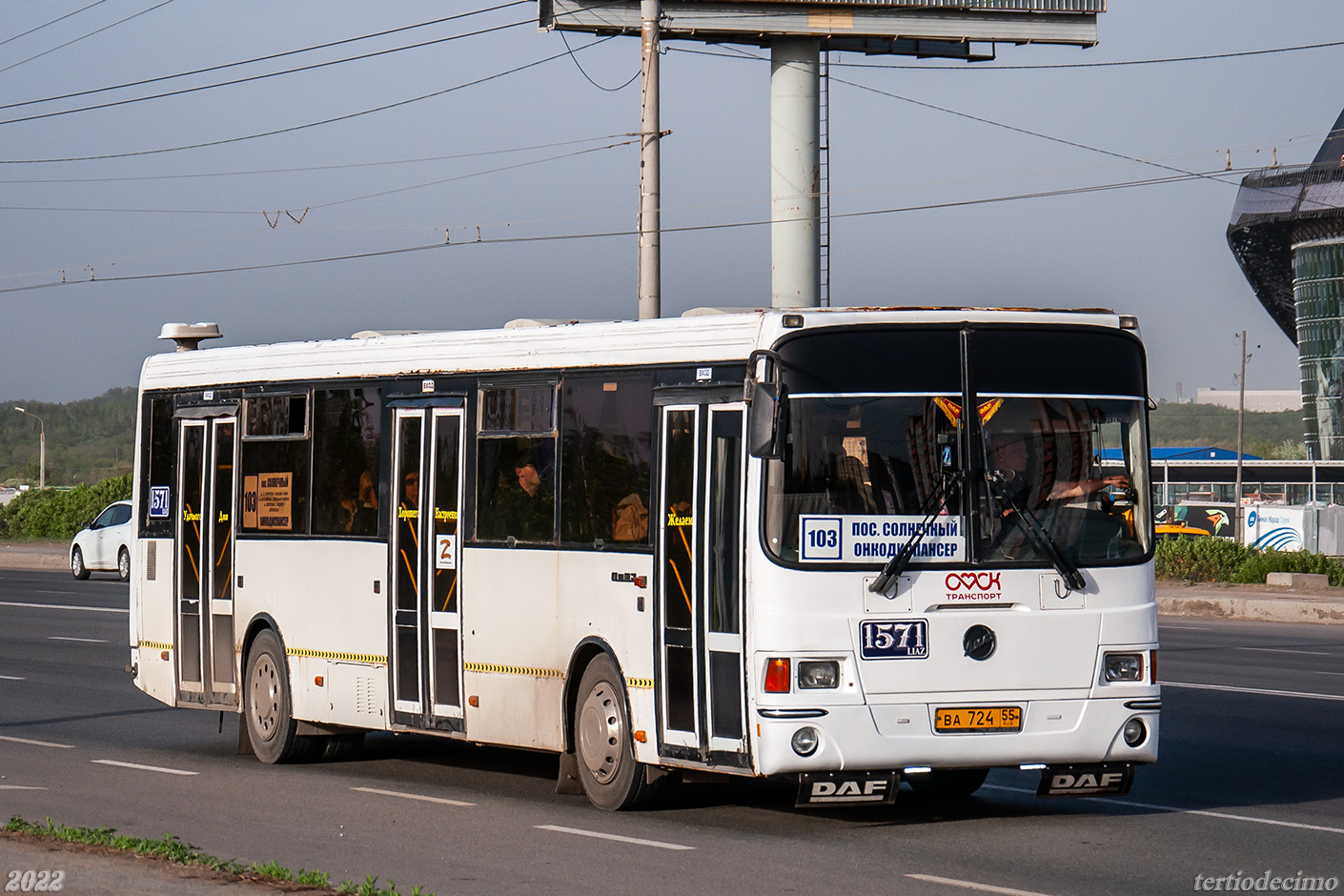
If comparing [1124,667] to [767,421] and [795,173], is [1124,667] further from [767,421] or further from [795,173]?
[795,173]

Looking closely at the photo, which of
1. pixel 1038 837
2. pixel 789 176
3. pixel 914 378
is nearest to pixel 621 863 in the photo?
pixel 1038 837

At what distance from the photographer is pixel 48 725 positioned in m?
15.5

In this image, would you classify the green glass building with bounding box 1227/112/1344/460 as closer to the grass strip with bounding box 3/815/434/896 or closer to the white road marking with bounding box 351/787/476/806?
the white road marking with bounding box 351/787/476/806

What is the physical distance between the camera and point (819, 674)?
374 inches

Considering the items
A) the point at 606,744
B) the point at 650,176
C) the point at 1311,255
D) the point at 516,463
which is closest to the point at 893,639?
the point at 606,744

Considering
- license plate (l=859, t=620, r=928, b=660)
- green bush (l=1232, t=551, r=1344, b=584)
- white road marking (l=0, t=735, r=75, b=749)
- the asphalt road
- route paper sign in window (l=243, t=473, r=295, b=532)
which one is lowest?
white road marking (l=0, t=735, r=75, b=749)

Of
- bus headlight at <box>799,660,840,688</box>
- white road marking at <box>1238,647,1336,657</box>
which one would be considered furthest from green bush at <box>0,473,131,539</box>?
bus headlight at <box>799,660,840,688</box>

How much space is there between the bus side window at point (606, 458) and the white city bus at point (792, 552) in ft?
0.06

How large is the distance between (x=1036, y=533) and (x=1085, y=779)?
1.34m

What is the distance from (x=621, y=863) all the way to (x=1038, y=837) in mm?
2261

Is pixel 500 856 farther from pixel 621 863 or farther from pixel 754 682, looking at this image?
pixel 754 682

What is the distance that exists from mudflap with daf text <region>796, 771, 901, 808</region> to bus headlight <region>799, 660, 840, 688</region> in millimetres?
443

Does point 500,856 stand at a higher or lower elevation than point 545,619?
lower

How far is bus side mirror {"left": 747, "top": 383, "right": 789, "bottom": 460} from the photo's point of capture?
936cm
